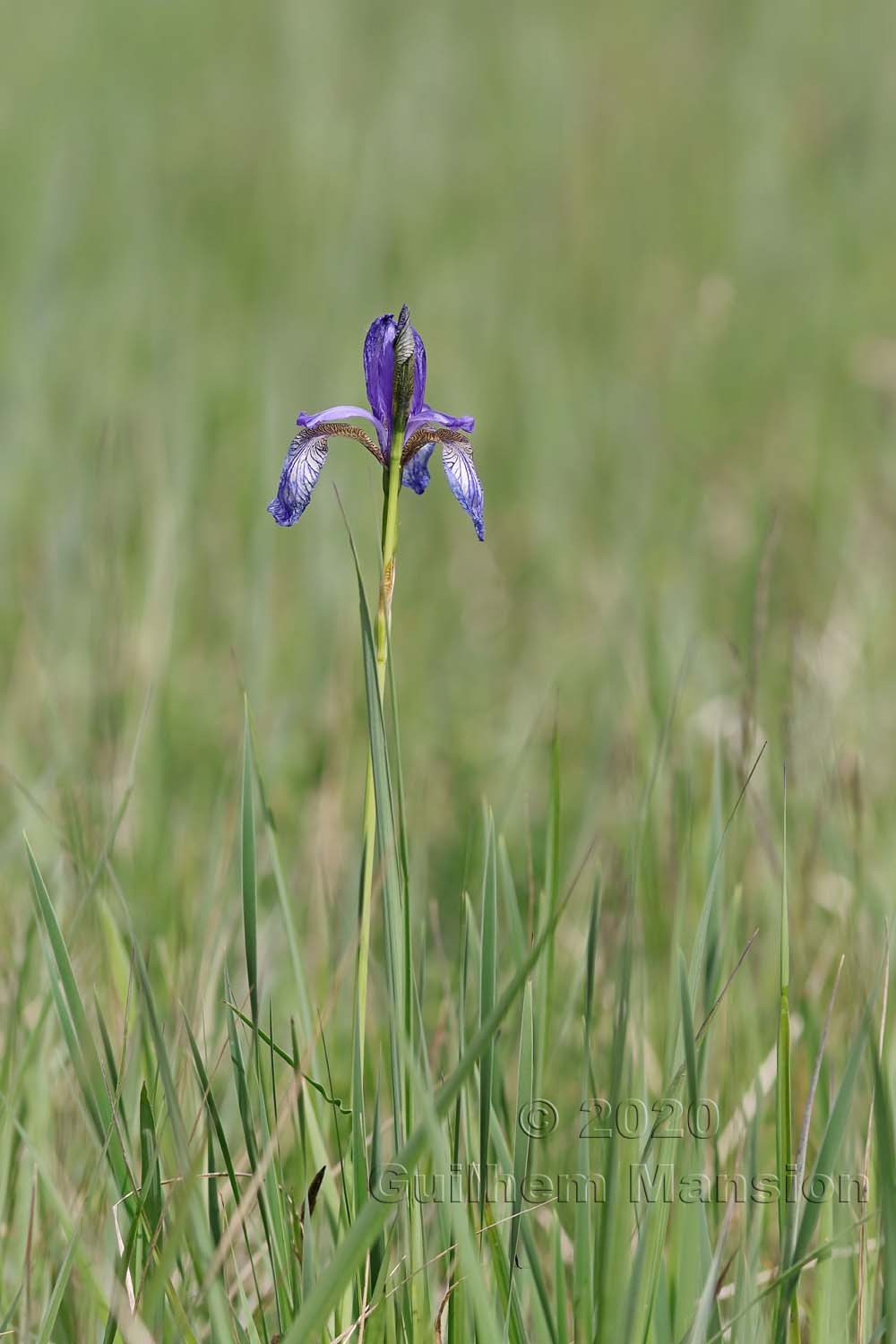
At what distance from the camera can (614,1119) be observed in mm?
1081

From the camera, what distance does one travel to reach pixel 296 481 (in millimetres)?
1228

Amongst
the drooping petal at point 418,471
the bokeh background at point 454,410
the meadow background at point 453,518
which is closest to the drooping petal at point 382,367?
the drooping petal at point 418,471

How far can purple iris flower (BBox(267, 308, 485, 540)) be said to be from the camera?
3.92ft

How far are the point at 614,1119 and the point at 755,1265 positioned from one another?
0.27 meters

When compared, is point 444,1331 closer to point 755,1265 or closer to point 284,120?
point 755,1265

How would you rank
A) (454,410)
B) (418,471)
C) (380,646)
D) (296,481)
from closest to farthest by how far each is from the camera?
(380,646) < (296,481) < (418,471) < (454,410)

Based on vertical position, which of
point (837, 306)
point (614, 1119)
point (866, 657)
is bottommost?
point (614, 1119)

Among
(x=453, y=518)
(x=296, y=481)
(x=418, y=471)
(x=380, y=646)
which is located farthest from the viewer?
(x=453, y=518)

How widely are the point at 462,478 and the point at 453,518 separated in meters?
3.19

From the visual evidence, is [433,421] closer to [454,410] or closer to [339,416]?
[339,416]

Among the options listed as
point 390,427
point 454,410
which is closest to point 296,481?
point 390,427

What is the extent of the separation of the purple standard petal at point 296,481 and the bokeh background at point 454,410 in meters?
0.56

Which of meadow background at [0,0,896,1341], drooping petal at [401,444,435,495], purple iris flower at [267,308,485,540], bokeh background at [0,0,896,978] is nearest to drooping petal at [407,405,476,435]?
purple iris flower at [267,308,485,540]

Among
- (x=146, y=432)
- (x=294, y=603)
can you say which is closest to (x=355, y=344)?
(x=146, y=432)
